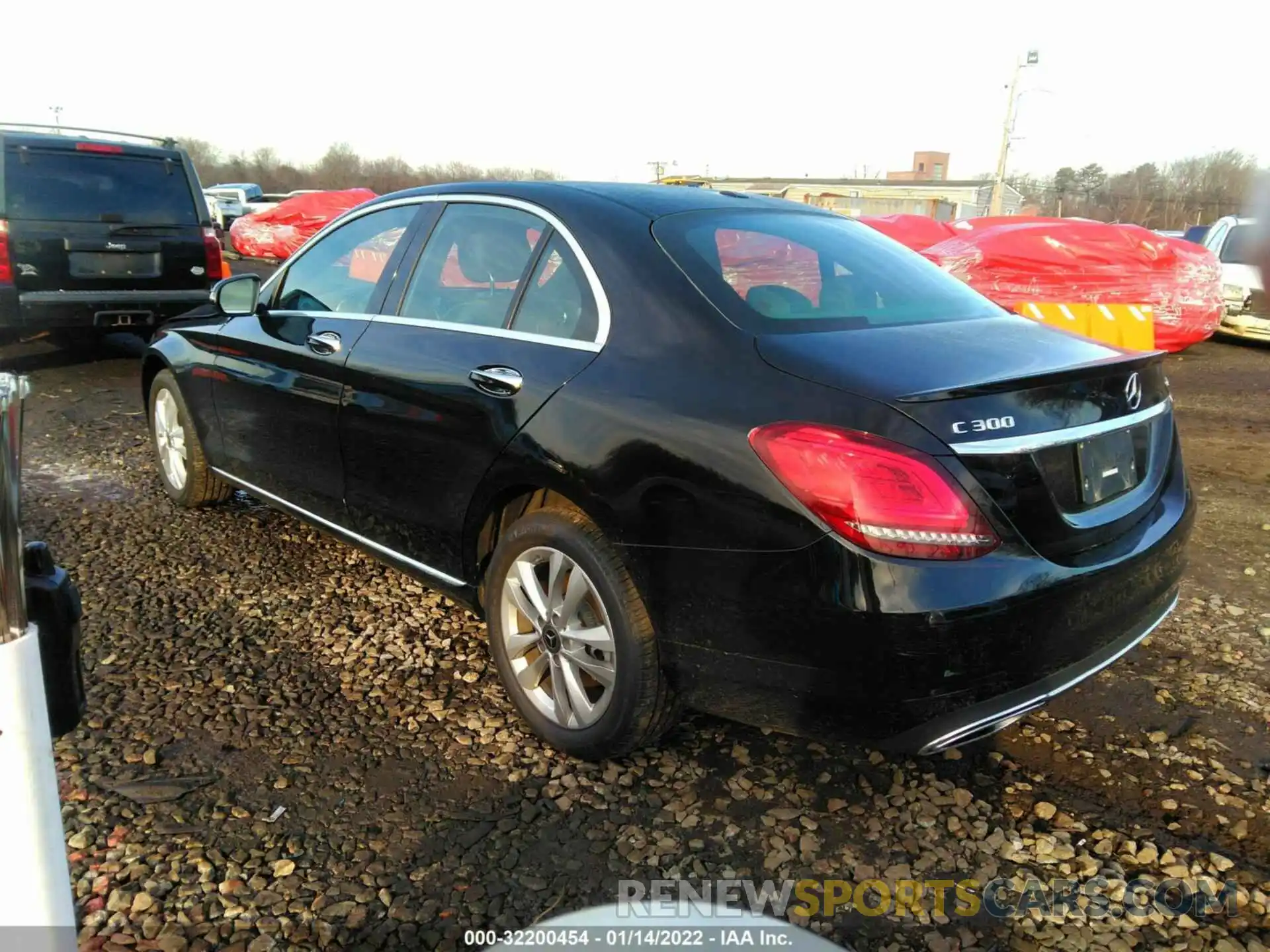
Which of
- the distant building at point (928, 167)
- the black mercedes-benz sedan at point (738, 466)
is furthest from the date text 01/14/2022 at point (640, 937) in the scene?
the distant building at point (928, 167)

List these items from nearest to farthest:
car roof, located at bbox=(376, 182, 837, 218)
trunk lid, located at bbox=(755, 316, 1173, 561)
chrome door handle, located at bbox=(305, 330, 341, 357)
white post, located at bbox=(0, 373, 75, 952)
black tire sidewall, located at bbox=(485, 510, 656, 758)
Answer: white post, located at bbox=(0, 373, 75, 952) < trunk lid, located at bbox=(755, 316, 1173, 561) < black tire sidewall, located at bbox=(485, 510, 656, 758) < car roof, located at bbox=(376, 182, 837, 218) < chrome door handle, located at bbox=(305, 330, 341, 357)

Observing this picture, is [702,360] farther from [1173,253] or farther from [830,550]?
[1173,253]

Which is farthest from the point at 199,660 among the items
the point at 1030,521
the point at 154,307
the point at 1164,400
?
the point at 154,307

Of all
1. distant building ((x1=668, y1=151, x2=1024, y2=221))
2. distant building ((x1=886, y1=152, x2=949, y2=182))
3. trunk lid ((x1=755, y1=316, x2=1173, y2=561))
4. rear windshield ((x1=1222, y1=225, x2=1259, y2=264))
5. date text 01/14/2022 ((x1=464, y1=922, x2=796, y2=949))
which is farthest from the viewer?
distant building ((x1=886, y1=152, x2=949, y2=182))

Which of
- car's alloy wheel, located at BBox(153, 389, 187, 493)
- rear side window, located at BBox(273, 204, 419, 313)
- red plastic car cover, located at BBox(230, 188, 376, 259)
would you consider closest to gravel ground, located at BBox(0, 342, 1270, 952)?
car's alloy wheel, located at BBox(153, 389, 187, 493)

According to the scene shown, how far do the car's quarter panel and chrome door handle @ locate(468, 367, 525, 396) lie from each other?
2 cm

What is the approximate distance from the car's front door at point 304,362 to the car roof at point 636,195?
0.44 metres

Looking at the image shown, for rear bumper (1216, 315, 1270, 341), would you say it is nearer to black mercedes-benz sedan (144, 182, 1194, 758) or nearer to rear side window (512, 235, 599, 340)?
black mercedes-benz sedan (144, 182, 1194, 758)

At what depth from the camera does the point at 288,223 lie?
18891mm

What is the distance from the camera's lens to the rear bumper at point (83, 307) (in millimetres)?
7652

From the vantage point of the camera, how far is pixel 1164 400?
2752 mm

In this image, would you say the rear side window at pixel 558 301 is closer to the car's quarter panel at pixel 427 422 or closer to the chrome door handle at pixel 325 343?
the car's quarter panel at pixel 427 422

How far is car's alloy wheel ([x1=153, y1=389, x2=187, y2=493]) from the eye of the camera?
479 centimetres

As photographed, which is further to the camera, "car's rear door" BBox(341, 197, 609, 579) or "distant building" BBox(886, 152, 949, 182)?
"distant building" BBox(886, 152, 949, 182)
